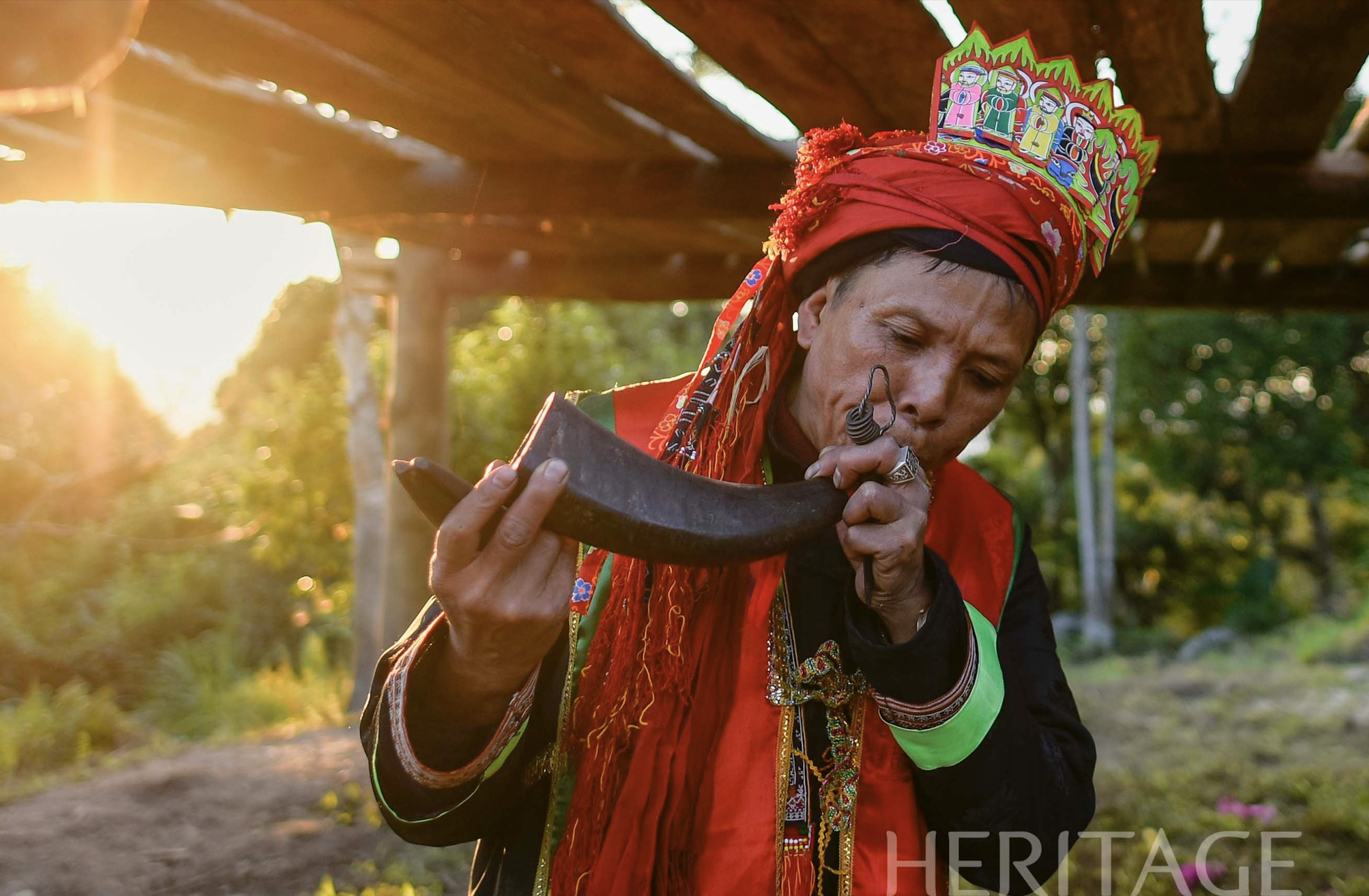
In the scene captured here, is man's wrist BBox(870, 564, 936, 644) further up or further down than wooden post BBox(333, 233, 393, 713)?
further down

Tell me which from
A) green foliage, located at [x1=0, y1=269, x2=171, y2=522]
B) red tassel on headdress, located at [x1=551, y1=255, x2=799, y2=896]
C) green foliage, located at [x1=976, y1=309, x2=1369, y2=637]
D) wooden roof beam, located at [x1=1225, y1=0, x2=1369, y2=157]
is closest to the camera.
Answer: red tassel on headdress, located at [x1=551, y1=255, x2=799, y2=896]

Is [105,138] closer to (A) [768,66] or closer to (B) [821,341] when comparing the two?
(A) [768,66]

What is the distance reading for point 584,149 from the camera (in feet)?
9.98

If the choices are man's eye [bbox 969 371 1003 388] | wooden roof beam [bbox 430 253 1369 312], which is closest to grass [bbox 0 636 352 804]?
wooden roof beam [bbox 430 253 1369 312]

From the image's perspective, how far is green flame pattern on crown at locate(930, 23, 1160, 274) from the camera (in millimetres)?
1783

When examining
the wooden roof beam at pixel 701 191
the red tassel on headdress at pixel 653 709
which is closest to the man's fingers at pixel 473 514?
the red tassel on headdress at pixel 653 709

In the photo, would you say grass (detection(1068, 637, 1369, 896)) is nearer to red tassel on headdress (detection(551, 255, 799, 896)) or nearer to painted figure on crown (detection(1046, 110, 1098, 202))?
red tassel on headdress (detection(551, 255, 799, 896))

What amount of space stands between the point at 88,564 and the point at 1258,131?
617 inches

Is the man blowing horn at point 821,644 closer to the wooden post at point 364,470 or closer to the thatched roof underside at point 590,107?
the thatched roof underside at point 590,107

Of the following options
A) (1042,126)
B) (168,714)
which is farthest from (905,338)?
(168,714)

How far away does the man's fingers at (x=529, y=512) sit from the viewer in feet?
4.00

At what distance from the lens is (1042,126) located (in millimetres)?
→ 1803

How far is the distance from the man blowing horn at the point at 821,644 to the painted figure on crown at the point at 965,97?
0.02 meters

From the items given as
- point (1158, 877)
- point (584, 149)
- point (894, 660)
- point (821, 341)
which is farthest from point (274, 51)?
point (1158, 877)
